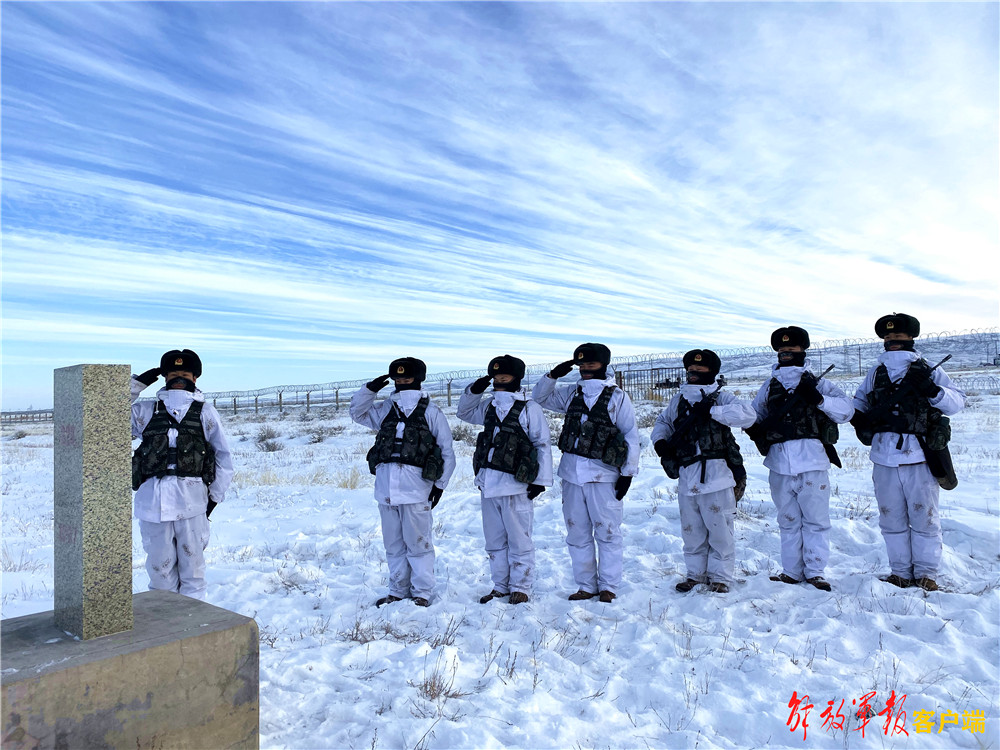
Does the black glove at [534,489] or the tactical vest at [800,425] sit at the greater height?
the tactical vest at [800,425]

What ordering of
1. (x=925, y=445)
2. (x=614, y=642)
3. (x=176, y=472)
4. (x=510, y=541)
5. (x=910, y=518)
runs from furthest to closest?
1. (x=510, y=541)
2. (x=910, y=518)
3. (x=925, y=445)
4. (x=176, y=472)
5. (x=614, y=642)

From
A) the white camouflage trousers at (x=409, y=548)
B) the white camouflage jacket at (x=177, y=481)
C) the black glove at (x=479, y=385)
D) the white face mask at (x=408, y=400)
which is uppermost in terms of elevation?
the black glove at (x=479, y=385)

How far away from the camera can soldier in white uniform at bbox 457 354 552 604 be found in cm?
562

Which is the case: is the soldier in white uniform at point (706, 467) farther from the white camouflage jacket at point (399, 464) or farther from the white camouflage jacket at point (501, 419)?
the white camouflage jacket at point (399, 464)

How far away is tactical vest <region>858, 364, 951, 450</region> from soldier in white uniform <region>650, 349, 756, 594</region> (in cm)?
115

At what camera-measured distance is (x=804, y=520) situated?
5668mm

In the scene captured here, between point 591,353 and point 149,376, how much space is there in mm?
3826

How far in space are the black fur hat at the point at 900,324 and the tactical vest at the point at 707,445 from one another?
167cm

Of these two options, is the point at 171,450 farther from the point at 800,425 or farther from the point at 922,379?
the point at 922,379

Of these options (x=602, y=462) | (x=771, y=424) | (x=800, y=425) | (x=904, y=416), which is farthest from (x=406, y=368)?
(x=904, y=416)

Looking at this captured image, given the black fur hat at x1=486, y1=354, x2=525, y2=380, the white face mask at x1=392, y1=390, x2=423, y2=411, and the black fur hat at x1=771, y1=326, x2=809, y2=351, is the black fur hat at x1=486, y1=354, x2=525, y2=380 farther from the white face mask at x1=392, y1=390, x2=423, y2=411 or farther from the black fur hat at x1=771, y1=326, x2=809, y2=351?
the black fur hat at x1=771, y1=326, x2=809, y2=351

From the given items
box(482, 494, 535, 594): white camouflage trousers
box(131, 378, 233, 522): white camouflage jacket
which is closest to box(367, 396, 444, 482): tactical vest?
box(482, 494, 535, 594): white camouflage trousers

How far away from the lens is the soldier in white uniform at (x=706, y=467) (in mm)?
5578

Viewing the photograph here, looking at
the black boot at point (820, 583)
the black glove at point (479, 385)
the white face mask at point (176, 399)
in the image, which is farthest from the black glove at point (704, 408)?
the white face mask at point (176, 399)
